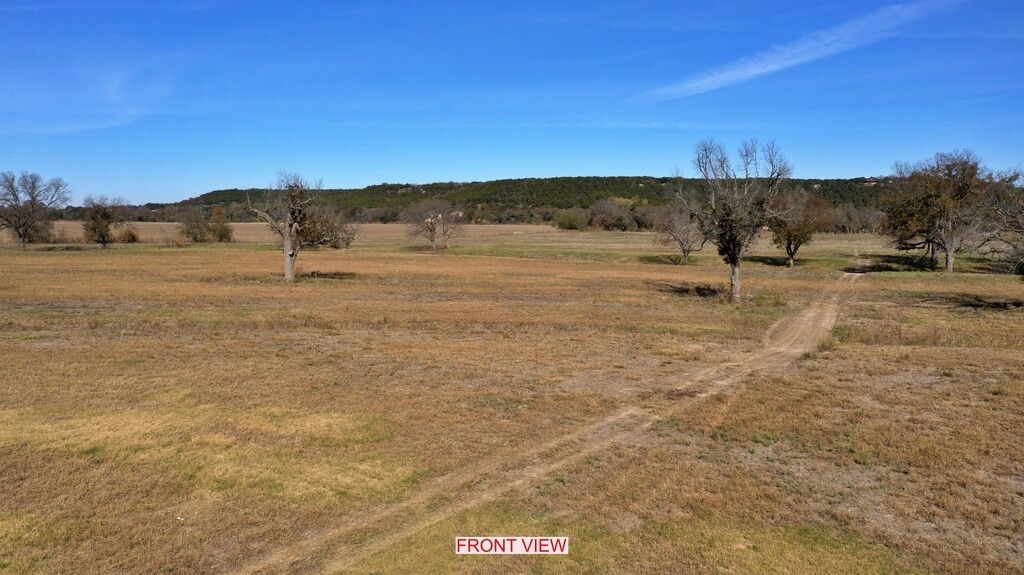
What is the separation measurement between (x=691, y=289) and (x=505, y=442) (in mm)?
32548

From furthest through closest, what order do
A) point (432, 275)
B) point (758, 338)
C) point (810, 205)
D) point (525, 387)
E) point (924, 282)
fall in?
point (810, 205), point (432, 275), point (924, 282), point (758, 338), point (525, 387)

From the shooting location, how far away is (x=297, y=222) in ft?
141

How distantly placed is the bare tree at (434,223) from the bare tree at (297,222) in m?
40.8

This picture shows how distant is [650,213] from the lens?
136500 millimetres

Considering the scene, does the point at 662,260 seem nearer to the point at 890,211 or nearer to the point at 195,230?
the point at 890,211

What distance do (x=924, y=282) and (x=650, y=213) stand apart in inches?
3674

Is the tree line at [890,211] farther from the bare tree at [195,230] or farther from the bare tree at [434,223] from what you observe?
the bare tree at [195,230]

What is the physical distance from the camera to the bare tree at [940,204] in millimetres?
53656

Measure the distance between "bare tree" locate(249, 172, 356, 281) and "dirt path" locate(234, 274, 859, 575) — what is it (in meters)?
32.4

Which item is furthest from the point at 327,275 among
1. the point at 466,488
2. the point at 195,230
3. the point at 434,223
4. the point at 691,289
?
the point at 195,230

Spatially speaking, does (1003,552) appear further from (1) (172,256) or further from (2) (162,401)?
(1) (172,256)

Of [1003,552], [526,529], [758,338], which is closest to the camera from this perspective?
[1003,552]

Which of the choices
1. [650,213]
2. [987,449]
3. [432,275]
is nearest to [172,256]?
[432,275]

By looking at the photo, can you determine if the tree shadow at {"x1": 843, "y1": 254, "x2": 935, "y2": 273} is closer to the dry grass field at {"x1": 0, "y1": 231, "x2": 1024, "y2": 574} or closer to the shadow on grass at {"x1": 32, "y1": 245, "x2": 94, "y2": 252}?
the dry grass field at {"x1": 0, "y1": 231, "x2": 1024, "y2": 574}
